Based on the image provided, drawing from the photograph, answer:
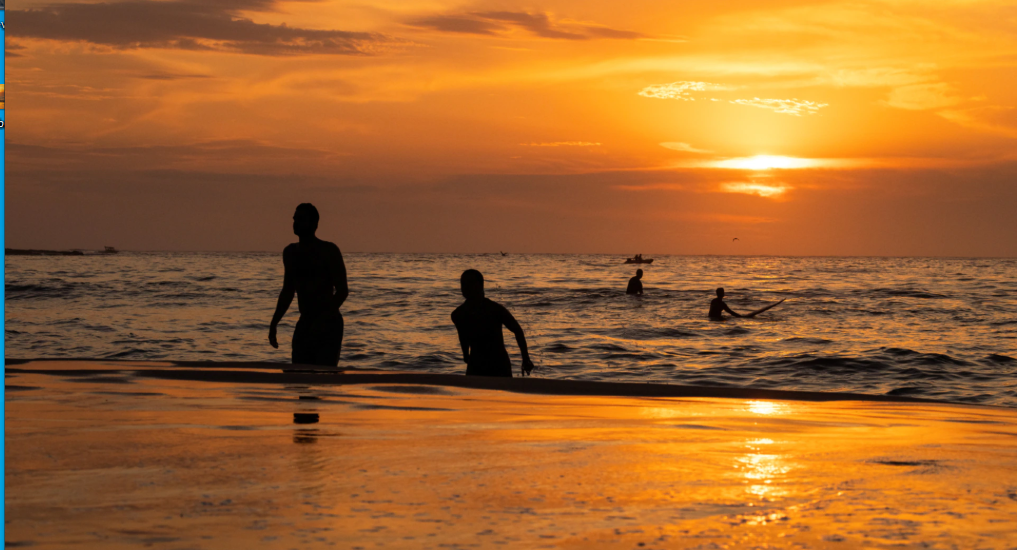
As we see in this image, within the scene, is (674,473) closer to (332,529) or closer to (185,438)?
(332,529)

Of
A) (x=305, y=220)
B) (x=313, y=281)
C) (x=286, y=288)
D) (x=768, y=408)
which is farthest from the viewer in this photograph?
(x=286, y=288)

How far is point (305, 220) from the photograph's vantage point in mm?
Result: 6844

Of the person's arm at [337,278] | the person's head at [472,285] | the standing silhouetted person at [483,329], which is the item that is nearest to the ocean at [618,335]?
the standing silhouetted person at [483,329]

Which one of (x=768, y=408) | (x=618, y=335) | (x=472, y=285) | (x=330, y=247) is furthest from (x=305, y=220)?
(x=618, y=335)

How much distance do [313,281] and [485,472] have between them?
3.92m

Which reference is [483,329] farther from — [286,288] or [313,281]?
[286,288]

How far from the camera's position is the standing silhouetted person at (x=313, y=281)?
6926 millimetres

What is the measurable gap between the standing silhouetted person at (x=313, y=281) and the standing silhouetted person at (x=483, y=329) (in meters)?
1.10

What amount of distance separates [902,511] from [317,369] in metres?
4.98

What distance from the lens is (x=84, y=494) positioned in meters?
2.88

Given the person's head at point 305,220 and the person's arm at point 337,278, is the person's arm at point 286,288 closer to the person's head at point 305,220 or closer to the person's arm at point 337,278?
the person's head at point 305,220

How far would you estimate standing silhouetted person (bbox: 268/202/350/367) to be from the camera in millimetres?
6926

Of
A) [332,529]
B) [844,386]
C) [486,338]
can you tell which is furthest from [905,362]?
[332,529]

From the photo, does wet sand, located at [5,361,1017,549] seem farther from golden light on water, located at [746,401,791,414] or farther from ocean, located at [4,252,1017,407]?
ocean, located at [4,252,1017,407]
